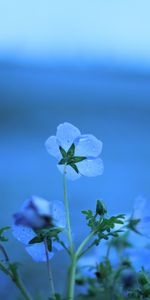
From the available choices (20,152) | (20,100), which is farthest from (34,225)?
(20,100)

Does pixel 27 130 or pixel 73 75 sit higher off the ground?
pixel 73 75

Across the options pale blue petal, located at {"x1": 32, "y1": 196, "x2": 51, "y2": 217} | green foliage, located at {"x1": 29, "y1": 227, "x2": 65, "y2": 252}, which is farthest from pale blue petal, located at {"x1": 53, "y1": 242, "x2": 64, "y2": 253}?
pale blue petal, located at {"x1": 32, "y1": 196, "x2": 51, "y2": 217}

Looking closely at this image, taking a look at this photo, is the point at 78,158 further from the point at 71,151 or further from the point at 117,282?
the point at 117,282

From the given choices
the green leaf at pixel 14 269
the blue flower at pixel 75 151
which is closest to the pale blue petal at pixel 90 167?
the blue flower at pixel 75 151

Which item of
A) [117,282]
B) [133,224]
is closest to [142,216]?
[133,224]

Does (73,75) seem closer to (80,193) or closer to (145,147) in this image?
(145,147)

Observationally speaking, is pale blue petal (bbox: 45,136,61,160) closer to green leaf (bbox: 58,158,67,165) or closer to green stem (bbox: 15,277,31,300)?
green leaf (bbox: 58,158,67,165)

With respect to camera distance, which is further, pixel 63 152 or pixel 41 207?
pixel 63 152

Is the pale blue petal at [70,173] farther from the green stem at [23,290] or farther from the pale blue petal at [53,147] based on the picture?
the green stem at [23,290]
